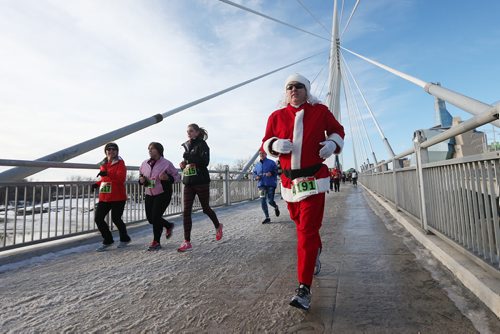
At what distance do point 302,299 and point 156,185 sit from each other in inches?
115

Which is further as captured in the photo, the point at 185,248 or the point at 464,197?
the point at 185,248

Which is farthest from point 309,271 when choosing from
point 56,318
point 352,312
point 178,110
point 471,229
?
point 178,110

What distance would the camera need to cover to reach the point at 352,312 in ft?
6.67

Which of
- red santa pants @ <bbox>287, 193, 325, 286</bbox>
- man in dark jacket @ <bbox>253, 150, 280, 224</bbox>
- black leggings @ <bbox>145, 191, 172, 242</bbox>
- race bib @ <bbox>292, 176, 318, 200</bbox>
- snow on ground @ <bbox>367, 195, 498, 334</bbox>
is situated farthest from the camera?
man in dark jacket @ <bbox>253, 150, 280, 224</bbox>

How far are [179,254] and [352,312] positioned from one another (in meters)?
2.40

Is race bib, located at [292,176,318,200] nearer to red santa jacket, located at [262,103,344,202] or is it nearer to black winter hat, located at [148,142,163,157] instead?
red santa jacket, located at [262,103,344,202]

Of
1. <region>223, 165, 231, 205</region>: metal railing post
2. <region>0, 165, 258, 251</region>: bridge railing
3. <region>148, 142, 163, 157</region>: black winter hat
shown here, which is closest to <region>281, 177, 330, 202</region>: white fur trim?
<region>148, 142, 163, 157</region>: black winter hat

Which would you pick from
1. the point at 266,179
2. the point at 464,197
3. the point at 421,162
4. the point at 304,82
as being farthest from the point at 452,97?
the point at 266,179

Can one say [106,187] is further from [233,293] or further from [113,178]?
[233,293]

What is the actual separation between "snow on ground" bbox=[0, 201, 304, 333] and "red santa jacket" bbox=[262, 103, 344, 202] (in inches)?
34.6

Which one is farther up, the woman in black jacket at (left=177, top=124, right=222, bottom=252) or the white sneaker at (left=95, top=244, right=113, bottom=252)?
the woman in black jacket at (left=177, top=124, right=222, bottom=252)

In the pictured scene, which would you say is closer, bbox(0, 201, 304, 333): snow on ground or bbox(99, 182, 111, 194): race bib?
bbox(0, 201, 304, 333): snow on ground

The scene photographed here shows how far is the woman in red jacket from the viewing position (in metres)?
4.55

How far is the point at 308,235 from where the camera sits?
225cm
